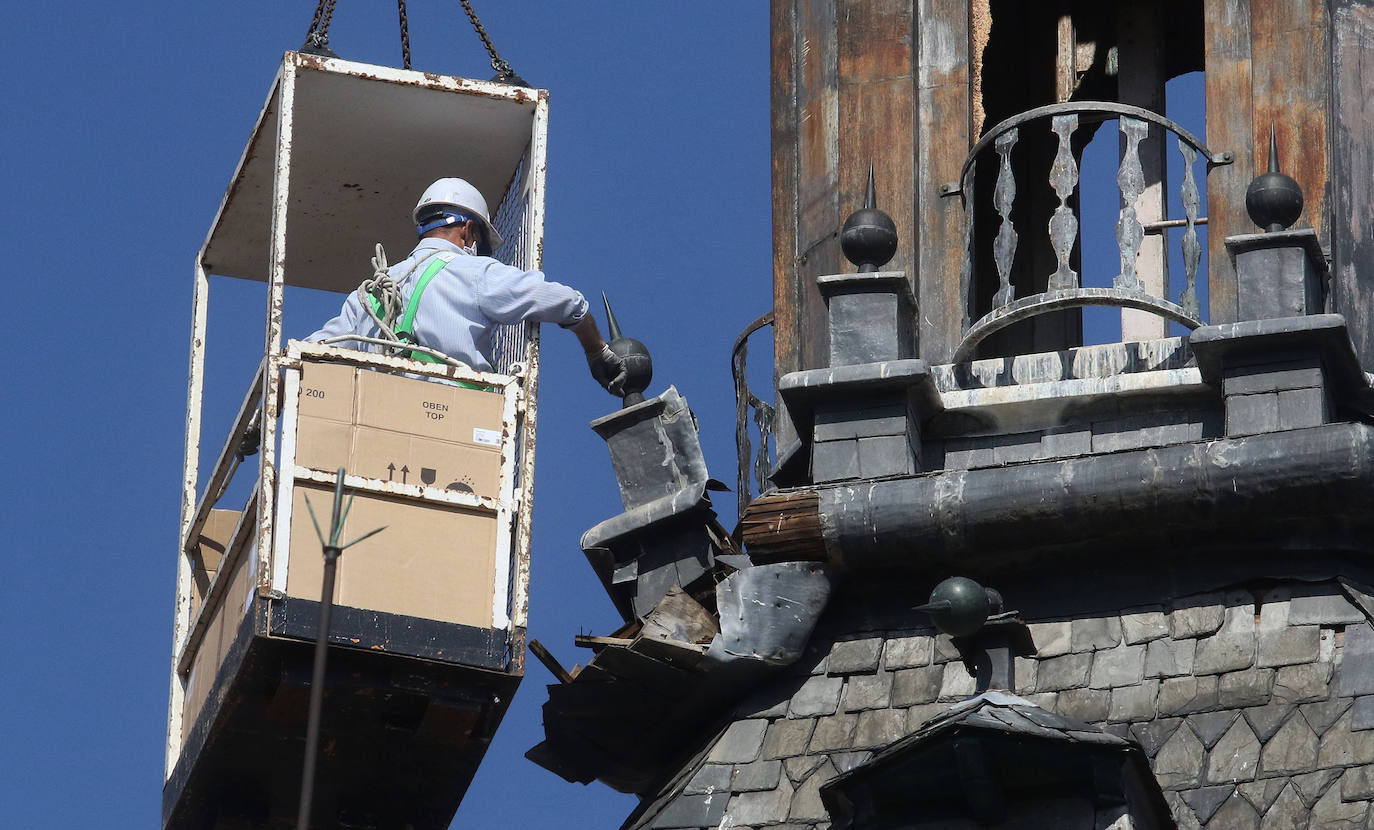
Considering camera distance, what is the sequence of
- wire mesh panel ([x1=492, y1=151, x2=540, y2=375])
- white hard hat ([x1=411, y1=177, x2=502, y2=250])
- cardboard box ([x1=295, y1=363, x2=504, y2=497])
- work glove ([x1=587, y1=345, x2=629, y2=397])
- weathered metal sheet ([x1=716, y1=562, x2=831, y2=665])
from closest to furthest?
weathered metal sheet ([x1=716, y1=562, x2=831, y2=665]) → cardboard box ([x1=295, y1=363, x2=504, y2=497]) → wire mesh panel ([x1=492, y1=151, x2=540, y2=375]) → white hard hat ([x1=411, y1=177, x2=502, y2=250]) → work glove ([x1=587, y1=345, x2=629, y2=397])

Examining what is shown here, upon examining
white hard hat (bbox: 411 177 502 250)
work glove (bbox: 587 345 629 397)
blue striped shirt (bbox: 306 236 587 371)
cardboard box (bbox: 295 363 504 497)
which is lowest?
cardboard box (bbox: 295 363 504 497)

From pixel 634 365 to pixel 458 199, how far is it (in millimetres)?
1240

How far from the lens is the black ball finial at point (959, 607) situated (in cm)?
1620

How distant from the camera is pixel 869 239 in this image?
58.8 ft

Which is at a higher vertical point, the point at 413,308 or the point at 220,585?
the point at 413,308

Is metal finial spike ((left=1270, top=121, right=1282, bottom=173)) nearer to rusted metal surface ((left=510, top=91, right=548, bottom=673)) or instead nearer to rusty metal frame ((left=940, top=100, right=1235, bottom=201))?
rusty metal frame ((left=940, top=100, right=1235, bottom=201))

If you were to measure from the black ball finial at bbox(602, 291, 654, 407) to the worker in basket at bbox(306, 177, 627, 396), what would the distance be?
0.33 metres

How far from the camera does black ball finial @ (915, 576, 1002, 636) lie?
16.2 metres

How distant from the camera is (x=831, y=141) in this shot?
19.1 meters

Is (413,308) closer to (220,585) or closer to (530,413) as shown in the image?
(530,413)

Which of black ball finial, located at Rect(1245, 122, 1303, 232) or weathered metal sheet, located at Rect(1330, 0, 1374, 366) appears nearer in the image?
black ball finial, located at Rect(1245, 122, 1303, 232)

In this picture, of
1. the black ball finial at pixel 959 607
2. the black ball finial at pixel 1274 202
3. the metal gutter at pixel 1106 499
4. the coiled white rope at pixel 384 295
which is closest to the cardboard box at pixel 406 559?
the coiled white rope at pixel 384 295

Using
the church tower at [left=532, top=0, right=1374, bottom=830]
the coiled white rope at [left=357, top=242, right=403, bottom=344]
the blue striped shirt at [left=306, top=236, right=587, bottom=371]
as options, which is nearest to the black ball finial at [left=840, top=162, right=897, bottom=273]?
the church tower at [left=532, top=0, right=1374, bottom=830]

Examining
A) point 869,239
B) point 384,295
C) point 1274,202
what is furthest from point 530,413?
point 1274,202
